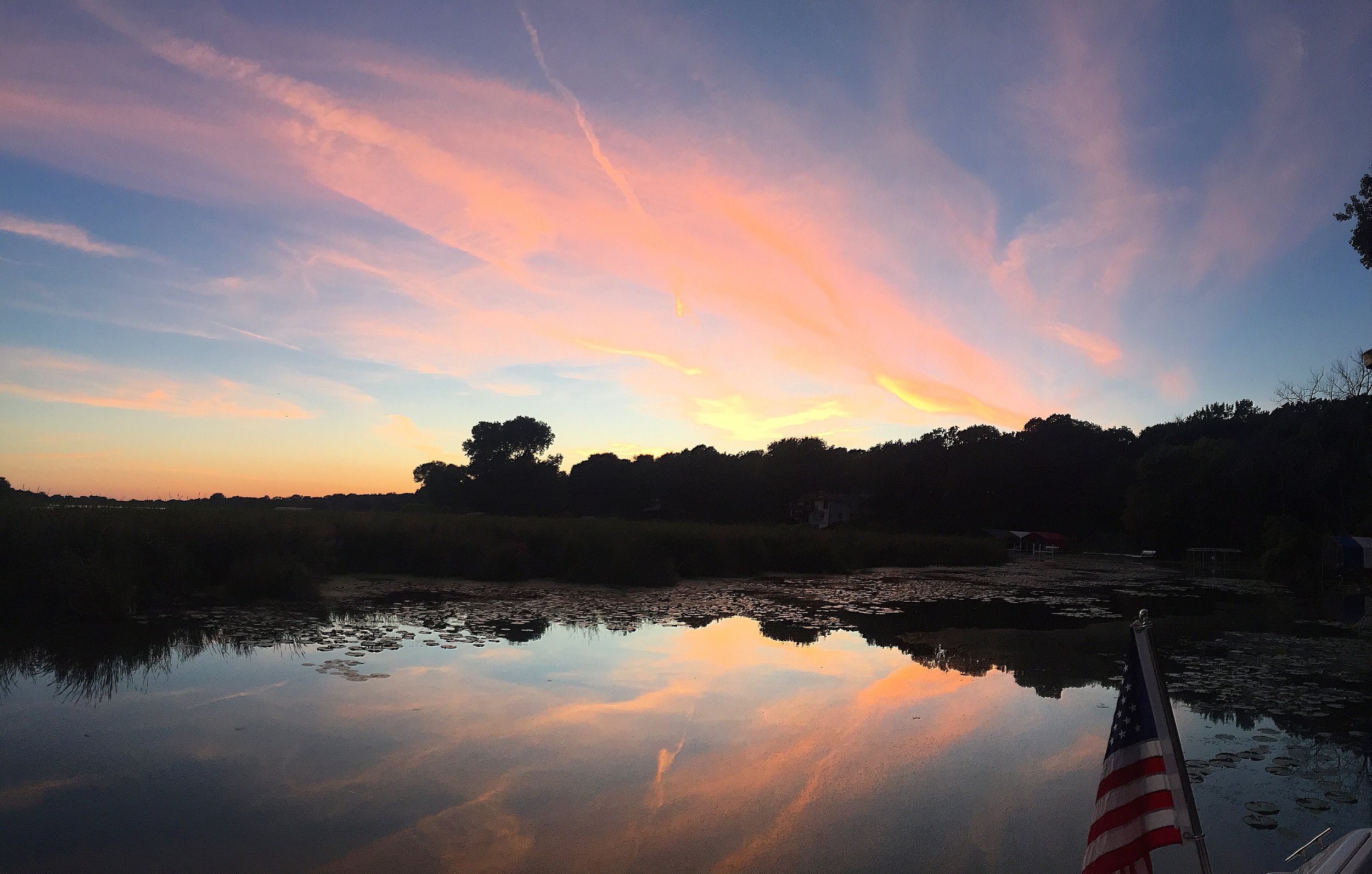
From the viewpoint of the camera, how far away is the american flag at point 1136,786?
270 cm

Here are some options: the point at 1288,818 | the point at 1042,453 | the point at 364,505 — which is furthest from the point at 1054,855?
the point at 1042,453

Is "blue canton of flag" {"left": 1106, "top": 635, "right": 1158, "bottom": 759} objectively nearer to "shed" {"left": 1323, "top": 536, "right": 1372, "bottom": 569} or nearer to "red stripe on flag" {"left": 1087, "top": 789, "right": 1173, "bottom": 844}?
"red stripe on flag" {"left": 1087, "top": 789, "right": 1173, "bottom": 844}

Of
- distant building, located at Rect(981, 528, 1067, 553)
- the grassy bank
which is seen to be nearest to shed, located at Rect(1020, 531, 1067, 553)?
distant building, located at Rect(981, 528, 1067, 553)

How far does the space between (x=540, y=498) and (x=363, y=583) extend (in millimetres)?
52753

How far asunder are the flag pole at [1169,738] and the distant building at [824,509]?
3218 inches

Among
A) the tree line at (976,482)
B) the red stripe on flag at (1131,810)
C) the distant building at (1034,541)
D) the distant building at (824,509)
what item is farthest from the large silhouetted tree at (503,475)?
the red stripe on flag at (1131,810)

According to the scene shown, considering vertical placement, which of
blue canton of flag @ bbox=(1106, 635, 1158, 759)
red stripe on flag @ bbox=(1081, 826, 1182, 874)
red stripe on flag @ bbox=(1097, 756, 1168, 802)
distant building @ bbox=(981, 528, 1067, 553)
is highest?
blue canton of flag @ bbox=(1106, 635, 1158, 759)

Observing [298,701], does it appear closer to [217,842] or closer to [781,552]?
[217,842]

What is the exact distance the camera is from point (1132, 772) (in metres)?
2.78

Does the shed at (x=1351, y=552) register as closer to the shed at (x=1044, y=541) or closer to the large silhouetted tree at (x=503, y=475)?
the shed at (x=1044, y=541)

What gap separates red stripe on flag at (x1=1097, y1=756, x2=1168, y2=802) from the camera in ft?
8.96

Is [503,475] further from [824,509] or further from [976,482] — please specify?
[976,482]

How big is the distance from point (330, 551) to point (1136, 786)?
16.7 m

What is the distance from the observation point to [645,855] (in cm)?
467
